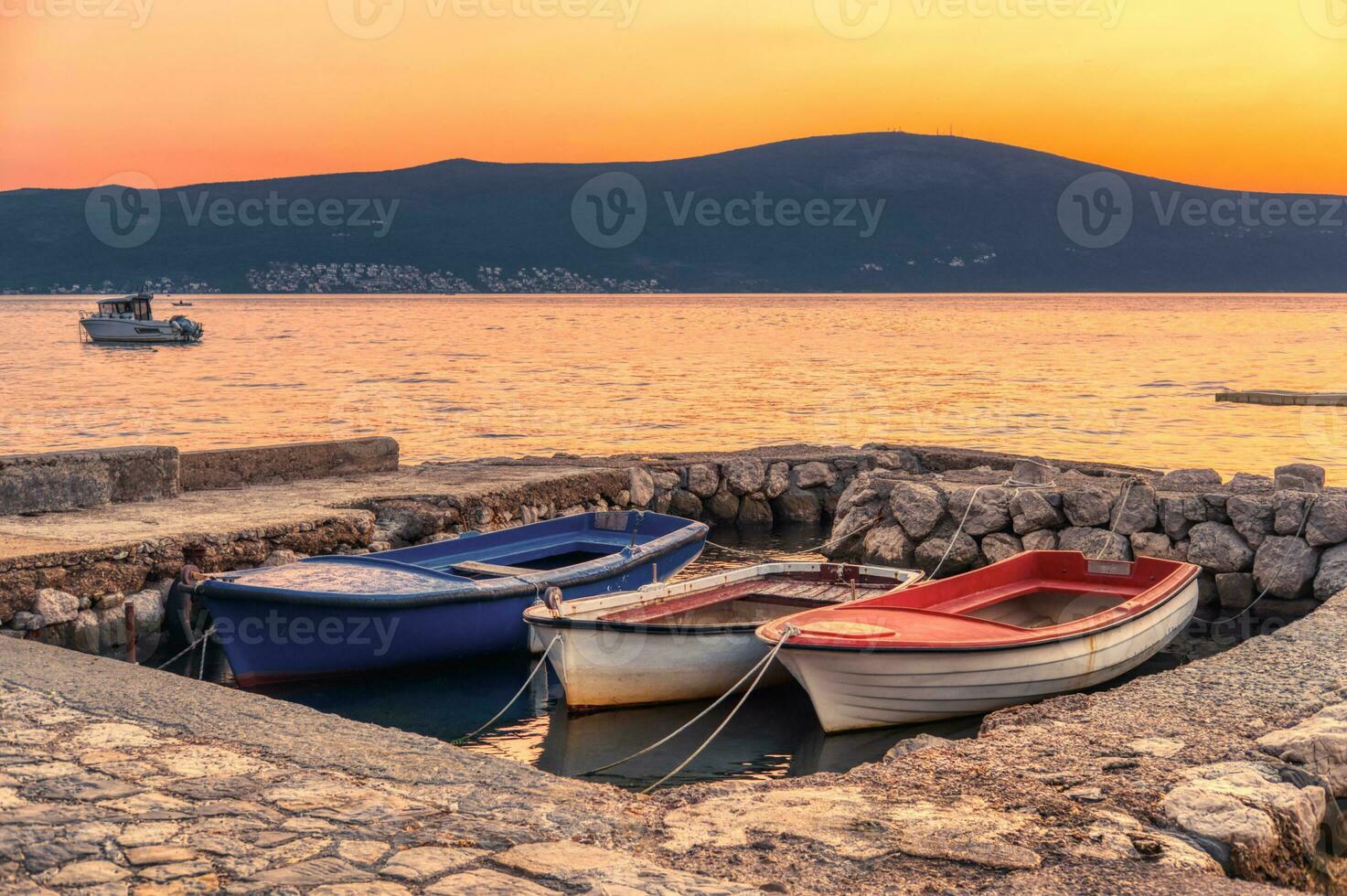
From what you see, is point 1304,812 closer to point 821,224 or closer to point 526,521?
point 526,521

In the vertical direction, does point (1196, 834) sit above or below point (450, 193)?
below

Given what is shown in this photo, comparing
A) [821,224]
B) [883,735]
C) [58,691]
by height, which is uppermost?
[821,224]

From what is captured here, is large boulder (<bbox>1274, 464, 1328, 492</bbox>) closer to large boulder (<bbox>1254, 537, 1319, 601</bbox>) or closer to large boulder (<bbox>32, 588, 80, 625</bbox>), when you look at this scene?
large boulder (<bbox>1254, 537, 1319, 601</bbox>)

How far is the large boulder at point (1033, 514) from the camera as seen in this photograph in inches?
498

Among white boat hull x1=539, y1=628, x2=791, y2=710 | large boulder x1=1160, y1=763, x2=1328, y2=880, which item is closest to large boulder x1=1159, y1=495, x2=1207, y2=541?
white boat hull x1=539, y1=628, x2=791, y2=710

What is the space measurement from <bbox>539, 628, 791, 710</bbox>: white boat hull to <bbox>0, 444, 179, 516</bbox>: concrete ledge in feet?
15.1

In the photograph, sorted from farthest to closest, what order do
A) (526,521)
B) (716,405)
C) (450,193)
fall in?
(450,193) < (716,405) < (526,521)

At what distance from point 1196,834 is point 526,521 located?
8907 mm

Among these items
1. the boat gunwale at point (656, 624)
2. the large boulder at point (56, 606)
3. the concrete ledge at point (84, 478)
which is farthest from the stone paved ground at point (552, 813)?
the concrete ledge at point (84, 478)

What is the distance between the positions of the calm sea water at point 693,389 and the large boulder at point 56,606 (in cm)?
1481

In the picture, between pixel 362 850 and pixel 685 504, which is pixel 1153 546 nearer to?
pixel 685 504

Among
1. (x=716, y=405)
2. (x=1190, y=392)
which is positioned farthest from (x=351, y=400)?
(x=1190, y=392)

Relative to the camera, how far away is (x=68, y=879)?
145 inches

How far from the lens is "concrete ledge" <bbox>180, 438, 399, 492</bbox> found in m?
12.0
